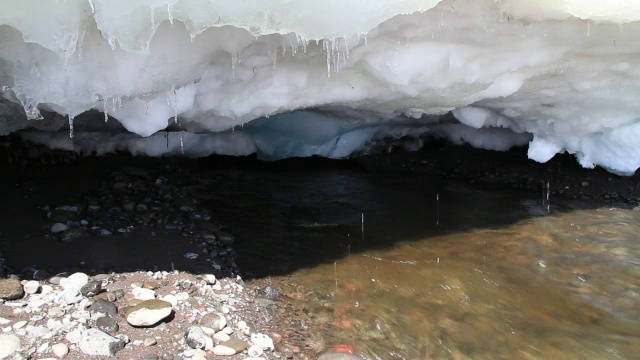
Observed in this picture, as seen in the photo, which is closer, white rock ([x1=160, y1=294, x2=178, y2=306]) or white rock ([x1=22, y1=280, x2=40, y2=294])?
white rock ([x1=22, y1=280, x2=40, y2=294])

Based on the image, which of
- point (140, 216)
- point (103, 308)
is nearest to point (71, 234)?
point (140, 216)

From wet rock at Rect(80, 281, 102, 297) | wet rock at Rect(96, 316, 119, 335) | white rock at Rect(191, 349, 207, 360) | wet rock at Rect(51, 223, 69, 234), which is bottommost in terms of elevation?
white rock at Rect(191, 349, 207, 360)

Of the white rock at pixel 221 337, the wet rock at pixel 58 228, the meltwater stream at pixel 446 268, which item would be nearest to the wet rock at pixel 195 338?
the white rock at pixel 221 337

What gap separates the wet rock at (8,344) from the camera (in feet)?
9.88

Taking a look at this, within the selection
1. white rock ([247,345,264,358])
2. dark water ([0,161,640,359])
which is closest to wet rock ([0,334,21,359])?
dark water ([0,161,640,359])

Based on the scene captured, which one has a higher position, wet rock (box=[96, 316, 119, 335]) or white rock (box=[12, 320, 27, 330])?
white rock (box=[12, 320, 27, 330])

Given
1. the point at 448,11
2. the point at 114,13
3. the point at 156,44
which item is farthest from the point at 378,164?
the point at 114,13

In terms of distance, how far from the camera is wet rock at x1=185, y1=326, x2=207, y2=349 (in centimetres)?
340

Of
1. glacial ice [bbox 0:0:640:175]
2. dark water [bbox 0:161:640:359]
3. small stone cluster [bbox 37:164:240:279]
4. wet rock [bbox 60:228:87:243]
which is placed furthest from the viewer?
small stone cluster [bbox 37:164:240:279]

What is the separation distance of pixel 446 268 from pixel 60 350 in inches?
149

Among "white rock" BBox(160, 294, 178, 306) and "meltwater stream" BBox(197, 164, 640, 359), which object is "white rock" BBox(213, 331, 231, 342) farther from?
"meltwater stream" BBox(197, 164, 640, 359)

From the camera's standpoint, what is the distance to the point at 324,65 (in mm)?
5633

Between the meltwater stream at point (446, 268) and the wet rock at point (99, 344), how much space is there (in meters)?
1.45

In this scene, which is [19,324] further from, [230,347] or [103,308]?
[230,347]
